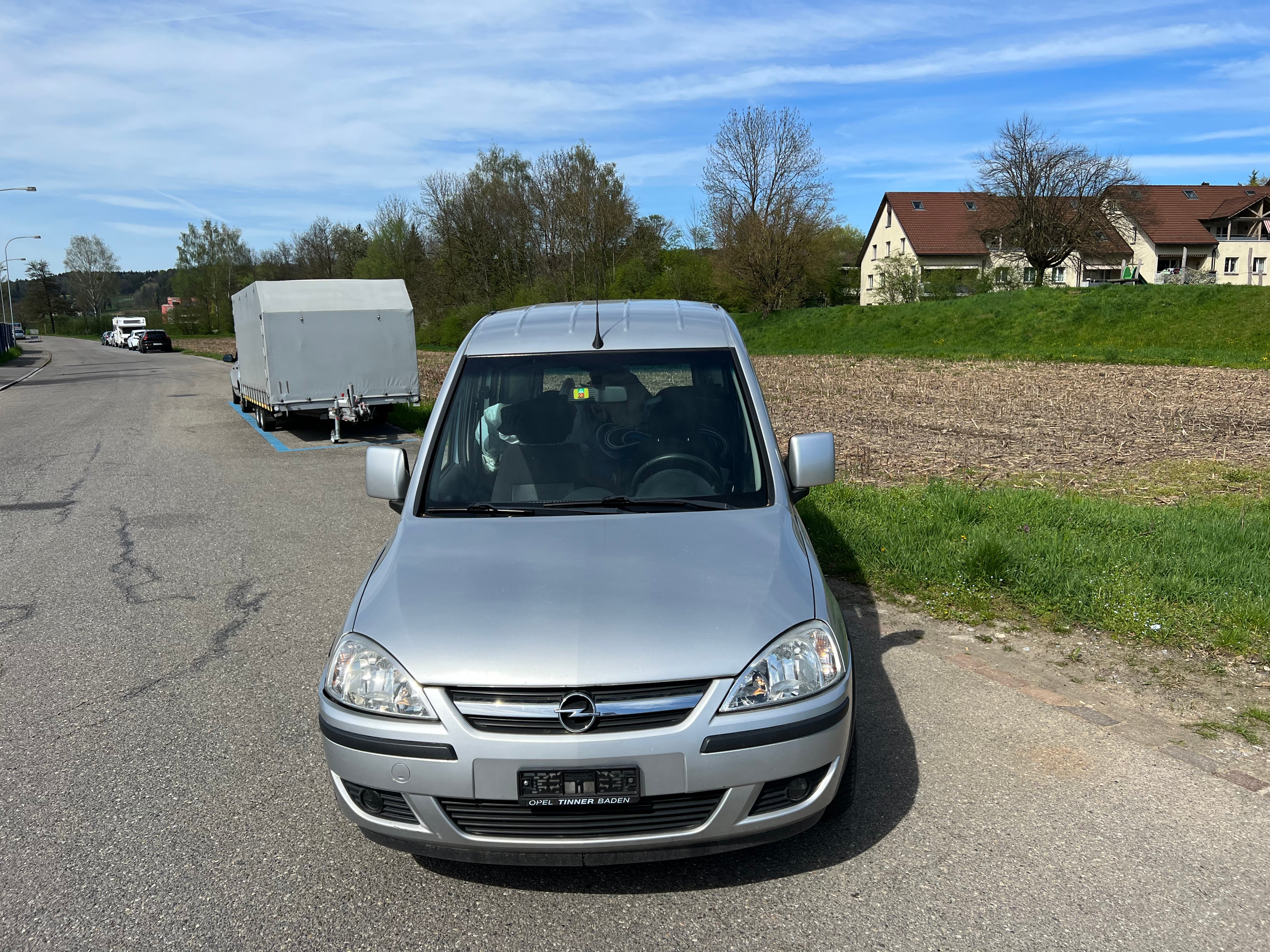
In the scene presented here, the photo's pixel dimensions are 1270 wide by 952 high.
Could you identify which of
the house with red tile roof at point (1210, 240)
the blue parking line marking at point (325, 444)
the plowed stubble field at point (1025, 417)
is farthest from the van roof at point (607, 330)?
the house with red tile roof at point (1210, 240)

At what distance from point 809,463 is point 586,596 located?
4.81 ft

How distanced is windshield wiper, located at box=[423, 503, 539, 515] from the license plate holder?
1309 millimetres

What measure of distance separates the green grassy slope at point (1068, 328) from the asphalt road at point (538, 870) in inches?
997

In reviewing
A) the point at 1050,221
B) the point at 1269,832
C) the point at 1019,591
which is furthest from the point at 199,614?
the point at 1050,221

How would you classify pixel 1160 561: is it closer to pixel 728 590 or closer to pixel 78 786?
pixel 728 590

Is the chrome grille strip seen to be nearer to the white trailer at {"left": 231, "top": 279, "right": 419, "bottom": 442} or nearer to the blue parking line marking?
the blue parking line marking

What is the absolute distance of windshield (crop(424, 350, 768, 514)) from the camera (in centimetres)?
408

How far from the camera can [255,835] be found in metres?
3.56

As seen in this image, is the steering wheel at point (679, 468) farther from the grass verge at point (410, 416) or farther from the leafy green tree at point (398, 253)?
the leafy green tree at point (398, 253)

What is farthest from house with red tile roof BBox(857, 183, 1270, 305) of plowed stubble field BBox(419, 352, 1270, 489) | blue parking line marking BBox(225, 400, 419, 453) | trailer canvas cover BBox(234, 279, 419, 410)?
blue parking line marking BBox(225, 400, 419, 453)

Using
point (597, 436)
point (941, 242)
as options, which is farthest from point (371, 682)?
point (941, 242)

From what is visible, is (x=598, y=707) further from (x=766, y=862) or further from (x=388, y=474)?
(x=388, y=474)

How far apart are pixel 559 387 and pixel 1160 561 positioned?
432cm

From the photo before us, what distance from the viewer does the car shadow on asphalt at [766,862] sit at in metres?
3.22
